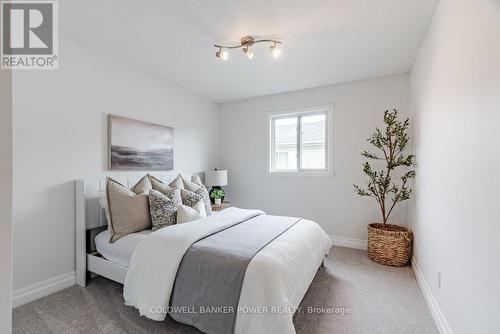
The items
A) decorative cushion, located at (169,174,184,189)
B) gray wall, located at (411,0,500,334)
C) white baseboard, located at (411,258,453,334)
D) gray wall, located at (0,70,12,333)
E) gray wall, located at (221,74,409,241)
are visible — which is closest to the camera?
gray wall, located at (0,70,12,333)

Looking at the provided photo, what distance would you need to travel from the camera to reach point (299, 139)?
401cm

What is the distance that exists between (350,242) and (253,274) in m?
2.57

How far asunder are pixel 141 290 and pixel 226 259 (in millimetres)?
768

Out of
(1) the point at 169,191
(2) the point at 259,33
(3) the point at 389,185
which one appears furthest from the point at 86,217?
(3) the point at 389,185

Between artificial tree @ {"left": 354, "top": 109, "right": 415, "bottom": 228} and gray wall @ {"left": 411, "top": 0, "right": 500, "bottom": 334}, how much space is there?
0.68 metres

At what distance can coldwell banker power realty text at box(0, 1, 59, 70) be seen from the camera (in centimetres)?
188

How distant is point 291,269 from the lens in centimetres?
164

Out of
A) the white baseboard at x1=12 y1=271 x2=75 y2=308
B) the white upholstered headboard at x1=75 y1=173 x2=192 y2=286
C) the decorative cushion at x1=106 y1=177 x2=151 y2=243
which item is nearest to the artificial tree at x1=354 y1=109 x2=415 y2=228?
the decorative cushion at x1=106 y1=177 x2=151 y2=243

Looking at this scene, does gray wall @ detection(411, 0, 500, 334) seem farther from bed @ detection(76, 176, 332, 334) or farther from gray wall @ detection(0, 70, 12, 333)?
gray wall @ detection(0, 70, 12, 333)

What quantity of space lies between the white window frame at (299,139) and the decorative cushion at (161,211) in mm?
2124

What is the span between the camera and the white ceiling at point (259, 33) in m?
1.90

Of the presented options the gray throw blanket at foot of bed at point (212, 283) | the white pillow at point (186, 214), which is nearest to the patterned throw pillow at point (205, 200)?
the white pillow at point (186, 214)

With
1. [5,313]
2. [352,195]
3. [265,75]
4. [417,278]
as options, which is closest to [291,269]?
[5,313]

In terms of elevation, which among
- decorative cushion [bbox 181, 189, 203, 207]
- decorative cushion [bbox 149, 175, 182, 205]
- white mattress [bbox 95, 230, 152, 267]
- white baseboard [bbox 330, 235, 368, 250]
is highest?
decorative cushion [bbox 149, 175, 182, 205]
